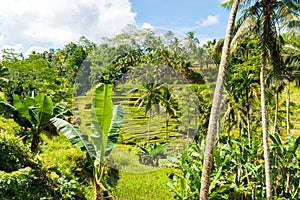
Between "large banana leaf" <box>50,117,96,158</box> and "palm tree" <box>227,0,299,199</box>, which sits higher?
"palm tree" <box>227,0,299,199</box>

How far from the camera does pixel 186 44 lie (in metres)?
7.86

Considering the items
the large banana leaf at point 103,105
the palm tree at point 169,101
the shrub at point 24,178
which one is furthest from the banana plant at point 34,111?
the palm tree at point 169,101

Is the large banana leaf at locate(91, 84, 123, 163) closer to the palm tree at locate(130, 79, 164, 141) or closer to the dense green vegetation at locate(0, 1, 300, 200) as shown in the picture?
the dense green vegetation at locate(0, 1, 300, 200)

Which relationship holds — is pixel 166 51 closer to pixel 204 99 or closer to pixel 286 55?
pixel 204 99

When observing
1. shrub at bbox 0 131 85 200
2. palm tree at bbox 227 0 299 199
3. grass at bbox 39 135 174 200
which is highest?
palm tree at bbox 227 0 299 199

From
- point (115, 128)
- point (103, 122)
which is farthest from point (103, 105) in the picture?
point (115, 128)

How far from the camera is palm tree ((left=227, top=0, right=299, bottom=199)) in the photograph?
8.45 m

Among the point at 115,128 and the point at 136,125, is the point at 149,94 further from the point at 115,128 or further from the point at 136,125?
the point at 115,128

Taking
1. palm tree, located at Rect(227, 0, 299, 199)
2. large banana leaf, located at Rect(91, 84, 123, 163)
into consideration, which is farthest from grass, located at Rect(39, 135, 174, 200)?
palm tree, located at Rect(227, 0, 299, 199)

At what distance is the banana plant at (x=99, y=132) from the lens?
6305 millimetres

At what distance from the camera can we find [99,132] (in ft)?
21.7

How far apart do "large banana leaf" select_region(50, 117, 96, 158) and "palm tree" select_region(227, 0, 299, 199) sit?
4792mm

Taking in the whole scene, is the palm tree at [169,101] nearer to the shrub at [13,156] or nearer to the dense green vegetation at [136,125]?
the dense green vegetation at [136,125]

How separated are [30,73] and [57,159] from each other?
13.5 metres
